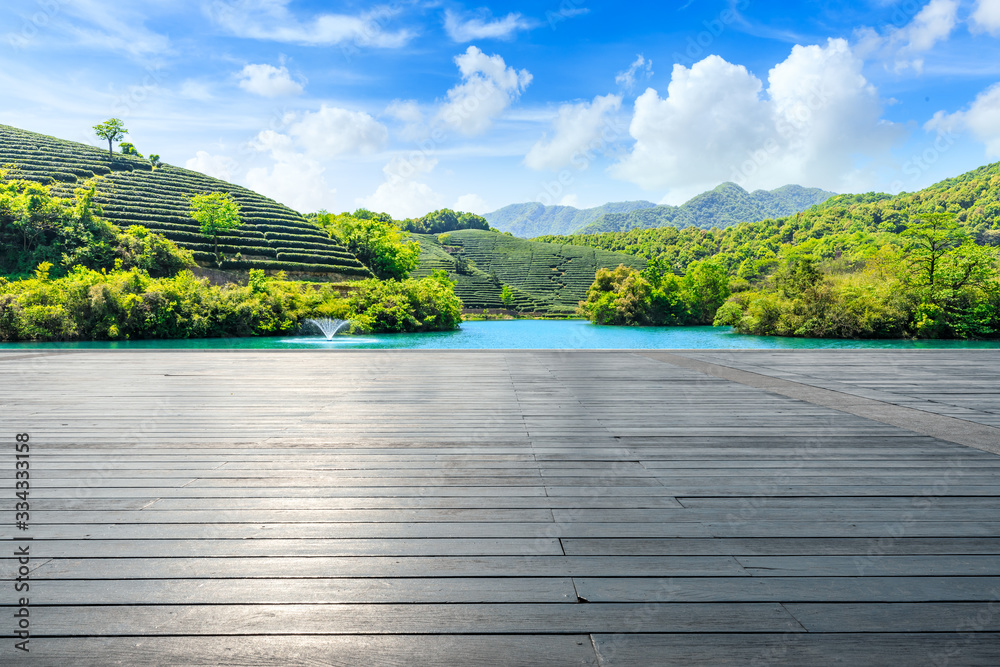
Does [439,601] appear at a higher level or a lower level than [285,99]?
lower

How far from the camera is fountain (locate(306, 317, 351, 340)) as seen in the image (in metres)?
26.9

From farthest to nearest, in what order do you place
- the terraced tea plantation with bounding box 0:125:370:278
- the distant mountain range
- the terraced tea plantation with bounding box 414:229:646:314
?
1. the distant mountain range
2. the terraced tea plantation with bounding box 414:229:646:314
3. the terraced tea plantation with bounding box 0:125:370:278

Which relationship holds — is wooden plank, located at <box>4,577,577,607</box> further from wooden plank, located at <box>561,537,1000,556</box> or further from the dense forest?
the dense forest

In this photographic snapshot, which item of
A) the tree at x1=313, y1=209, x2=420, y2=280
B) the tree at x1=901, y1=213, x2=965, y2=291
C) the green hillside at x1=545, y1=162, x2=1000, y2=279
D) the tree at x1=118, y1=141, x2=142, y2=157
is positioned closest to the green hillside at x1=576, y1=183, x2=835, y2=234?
the green hillside at x1=545, y1=162, x2=1000, y2=279

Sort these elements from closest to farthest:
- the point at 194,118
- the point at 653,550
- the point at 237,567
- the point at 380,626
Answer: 1. the point at 380,626
2. the point at 237,567
3. the point at 653,550
4. the point at 194,118

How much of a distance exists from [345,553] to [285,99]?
880 inches

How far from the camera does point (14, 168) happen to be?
46844mm

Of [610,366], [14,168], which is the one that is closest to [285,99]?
[610,366]

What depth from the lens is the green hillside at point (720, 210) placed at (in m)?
128

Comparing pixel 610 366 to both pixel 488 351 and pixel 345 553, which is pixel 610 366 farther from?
pixel 345 553

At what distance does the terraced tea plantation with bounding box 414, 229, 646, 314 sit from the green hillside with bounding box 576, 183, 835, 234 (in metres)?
42.2

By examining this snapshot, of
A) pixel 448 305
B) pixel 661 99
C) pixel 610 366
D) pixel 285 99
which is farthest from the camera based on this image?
pixel 448 305

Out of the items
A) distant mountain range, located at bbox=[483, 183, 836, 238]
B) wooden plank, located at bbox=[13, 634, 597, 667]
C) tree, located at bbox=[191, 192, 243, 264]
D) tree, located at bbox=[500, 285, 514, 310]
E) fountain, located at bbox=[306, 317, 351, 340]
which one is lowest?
fountain, located at bbox=[306, 317, 351, 340]

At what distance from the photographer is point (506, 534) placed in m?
1.67
